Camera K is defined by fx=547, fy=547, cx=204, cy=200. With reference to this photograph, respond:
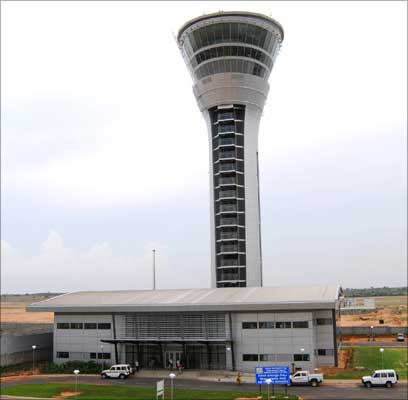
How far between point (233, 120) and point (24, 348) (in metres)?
48.1

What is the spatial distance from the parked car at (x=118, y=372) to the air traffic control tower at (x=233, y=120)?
32.8m

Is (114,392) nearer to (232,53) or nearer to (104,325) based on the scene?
(104,325)

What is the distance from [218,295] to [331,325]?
47.8 feet

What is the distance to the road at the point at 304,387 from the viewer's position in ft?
150

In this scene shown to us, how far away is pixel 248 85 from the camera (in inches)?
3637

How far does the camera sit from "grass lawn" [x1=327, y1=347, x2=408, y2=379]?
183 feet

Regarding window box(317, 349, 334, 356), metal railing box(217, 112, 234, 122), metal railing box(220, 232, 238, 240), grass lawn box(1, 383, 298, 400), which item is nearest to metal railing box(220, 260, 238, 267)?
metal railing box(220, 232, 238, 240)

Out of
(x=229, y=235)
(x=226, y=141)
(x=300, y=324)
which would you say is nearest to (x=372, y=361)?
(x=300, y=324)

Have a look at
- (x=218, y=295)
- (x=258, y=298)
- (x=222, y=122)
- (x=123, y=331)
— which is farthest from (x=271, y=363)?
(x=222, y=122)

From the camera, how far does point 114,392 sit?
163ft

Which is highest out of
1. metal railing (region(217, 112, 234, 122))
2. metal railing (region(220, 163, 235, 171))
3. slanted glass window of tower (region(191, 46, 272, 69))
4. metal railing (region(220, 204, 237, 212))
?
slanted glass window of tower (region(191, 46, 272, 69))

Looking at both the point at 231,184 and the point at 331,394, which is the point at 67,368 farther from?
the point at 231,184

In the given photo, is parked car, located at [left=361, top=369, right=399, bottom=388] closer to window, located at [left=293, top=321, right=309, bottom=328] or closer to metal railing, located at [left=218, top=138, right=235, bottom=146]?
window, located at [left=293, top=321, right=309, bottom=328]

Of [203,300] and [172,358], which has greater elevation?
[203,300]
